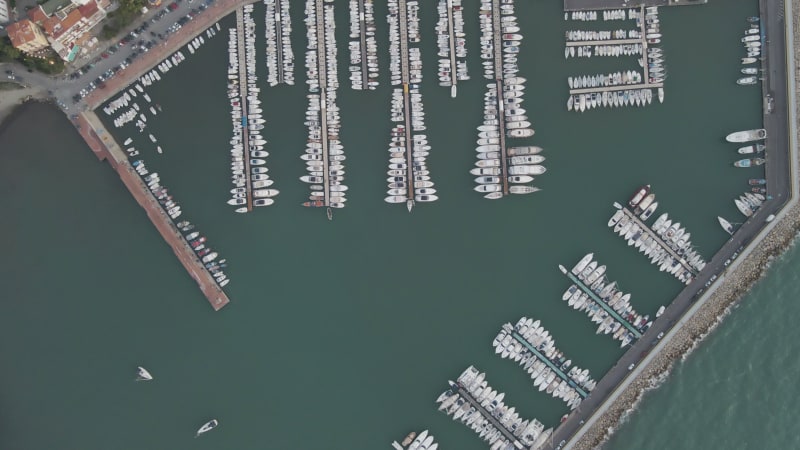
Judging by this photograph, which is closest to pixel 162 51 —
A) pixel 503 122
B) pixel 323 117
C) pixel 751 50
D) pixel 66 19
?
pixel 66 19

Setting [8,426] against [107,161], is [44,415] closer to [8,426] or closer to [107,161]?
[8,426]

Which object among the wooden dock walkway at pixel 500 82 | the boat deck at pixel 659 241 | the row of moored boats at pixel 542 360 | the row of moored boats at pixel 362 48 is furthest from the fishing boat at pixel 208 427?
the boat deck at pixel 659 241

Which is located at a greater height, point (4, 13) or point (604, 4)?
point (4, 13)

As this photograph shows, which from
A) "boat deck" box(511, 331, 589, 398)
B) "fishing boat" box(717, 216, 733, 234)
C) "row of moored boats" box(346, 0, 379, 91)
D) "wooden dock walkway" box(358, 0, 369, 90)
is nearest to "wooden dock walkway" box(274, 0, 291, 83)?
"row of moored boats" box(346, 0, 379, 91)

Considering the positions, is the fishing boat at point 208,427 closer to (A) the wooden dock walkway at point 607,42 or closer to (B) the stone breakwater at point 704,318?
(B) the stone breakwater at point 704,318

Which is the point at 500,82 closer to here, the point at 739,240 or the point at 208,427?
the point at 739,240

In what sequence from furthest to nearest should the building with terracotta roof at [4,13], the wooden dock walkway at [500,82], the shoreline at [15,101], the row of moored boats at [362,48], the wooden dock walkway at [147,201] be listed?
the row of moored boats at [362,48], the wooden dock walkway at [500,82], the wooden dock walkway at [147,201], the shoreline at [15,101], the building with terracotta roof at [4,13]
